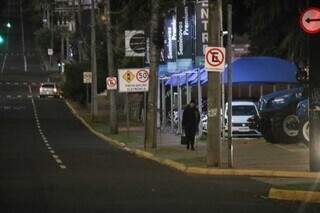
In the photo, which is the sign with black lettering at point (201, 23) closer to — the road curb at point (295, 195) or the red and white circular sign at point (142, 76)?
the red and white circular sign at point (142, 76)

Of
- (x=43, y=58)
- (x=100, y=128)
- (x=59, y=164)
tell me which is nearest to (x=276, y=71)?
(x=59, y=164)

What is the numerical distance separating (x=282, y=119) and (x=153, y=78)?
479 cm

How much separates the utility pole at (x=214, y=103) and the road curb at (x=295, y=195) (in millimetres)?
5720

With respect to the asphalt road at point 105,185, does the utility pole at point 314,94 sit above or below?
above

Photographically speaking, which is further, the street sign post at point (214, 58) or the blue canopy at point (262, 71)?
the blue canopy at point (262, 71)

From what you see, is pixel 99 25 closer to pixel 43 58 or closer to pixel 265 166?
pixel 265 166

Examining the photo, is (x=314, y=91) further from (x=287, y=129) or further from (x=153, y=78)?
(x=153, y=78)

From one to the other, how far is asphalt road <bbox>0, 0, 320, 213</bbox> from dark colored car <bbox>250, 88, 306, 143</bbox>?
15.9 feet

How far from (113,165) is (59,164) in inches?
59.4

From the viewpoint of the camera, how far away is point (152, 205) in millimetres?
13820

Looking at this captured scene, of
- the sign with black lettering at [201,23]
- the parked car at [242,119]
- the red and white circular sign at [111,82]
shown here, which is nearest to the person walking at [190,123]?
the sign with black lettering at [201,23]

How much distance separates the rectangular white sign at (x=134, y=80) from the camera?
3195 cm

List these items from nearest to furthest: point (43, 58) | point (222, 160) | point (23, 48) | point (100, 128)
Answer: point (222, 160)
point (100, 128)
point (43, 58)
point (23, 48)

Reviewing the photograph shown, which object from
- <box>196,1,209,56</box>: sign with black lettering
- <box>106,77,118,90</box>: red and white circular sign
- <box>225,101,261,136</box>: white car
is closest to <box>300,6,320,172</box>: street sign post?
<box>196,1,209,56</box>: sign with black lettering
